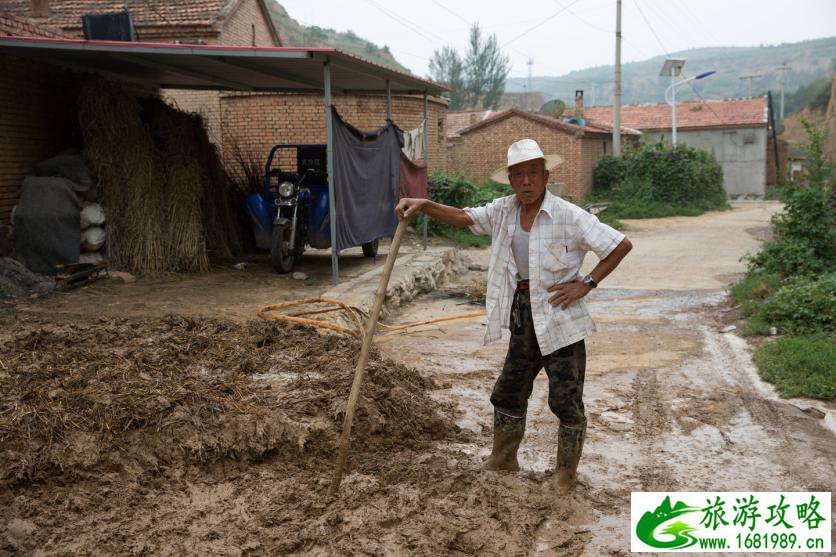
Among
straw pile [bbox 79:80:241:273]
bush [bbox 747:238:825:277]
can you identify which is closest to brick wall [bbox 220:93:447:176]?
straw pile [bbox 79:80:241:273]

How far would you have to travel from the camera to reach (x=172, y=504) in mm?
3584

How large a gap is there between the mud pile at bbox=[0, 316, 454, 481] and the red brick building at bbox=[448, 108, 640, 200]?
21.4m

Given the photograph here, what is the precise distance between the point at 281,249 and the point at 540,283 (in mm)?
6492

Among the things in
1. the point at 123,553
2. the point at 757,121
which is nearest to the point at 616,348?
the point at 123,553

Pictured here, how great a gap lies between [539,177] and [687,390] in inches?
115

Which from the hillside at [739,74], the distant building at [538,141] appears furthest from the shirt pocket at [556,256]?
the hillside at [739,74]

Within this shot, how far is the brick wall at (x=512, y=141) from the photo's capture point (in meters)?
26.7

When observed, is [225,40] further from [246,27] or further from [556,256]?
[556,256]

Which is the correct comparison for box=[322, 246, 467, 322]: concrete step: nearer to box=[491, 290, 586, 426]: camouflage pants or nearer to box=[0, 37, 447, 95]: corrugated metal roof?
box=[0, 37, 447, 95]: corrugated metal roof

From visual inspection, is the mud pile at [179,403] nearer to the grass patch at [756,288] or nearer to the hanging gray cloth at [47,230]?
the hanging gray cloth at [47,230]

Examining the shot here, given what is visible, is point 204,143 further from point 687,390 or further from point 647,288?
point 687,390

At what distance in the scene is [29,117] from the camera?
973 cm

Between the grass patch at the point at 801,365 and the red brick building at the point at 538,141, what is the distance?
20136mm

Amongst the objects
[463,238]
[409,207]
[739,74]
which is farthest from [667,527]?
[739,74]
